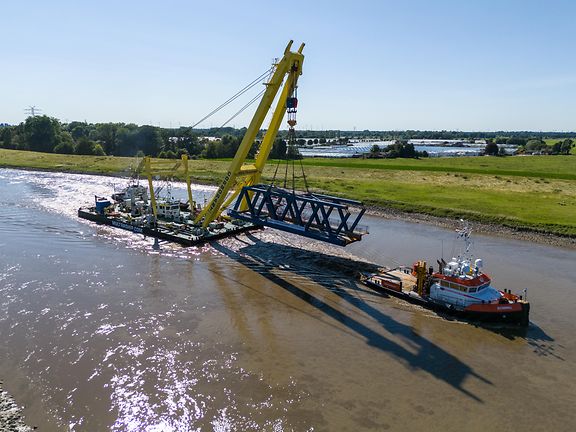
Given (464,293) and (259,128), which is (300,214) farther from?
(464,293)

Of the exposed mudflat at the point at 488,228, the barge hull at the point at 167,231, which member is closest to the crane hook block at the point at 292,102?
the barge hull at the point at 167,231

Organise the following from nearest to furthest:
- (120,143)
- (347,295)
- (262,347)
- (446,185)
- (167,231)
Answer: (262,347) → (347,295) → (167,231) → (446,185) → (120,143)

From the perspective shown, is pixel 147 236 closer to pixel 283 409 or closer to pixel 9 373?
pixel 9 373

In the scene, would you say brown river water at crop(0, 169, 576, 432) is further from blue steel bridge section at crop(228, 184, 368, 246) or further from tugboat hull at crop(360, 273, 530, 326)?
blue steel bridge section at crop(228, 184, 368, 246)

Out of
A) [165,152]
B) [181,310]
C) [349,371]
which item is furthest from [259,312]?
[165,152]

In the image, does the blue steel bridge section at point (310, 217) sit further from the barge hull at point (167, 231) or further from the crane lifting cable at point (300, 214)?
the barge hull at point (167, 231)

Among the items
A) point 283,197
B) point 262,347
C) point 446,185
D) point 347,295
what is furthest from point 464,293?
point 446,185
